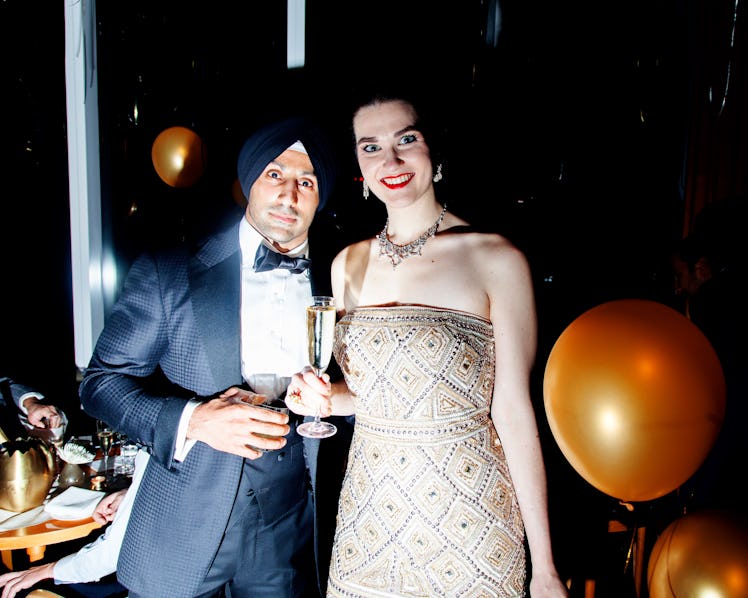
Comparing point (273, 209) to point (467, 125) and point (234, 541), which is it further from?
point (467, 125)

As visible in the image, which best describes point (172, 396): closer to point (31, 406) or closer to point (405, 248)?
point (405, 248)

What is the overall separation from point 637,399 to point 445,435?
54 cm

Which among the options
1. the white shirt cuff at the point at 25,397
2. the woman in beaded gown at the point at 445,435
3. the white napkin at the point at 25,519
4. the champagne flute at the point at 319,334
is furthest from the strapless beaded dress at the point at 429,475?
the white shirt cuff at the point at 25,397

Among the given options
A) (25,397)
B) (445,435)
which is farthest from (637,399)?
(25,397)

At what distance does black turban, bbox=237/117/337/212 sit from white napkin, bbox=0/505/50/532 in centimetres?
159

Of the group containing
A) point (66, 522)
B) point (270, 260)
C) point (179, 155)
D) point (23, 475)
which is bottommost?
point (66, 522)

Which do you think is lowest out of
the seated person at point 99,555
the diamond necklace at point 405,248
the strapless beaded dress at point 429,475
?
the seated person at point 99,555

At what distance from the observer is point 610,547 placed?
2850 millimetres

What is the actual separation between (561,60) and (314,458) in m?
2.85

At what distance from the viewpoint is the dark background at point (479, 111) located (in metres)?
2.96

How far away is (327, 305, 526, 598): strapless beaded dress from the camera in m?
1.37

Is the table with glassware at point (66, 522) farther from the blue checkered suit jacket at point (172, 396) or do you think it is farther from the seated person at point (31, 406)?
the blue checkered suit jacket at point (172, 396)

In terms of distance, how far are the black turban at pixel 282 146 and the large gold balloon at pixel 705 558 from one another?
1.72 metres

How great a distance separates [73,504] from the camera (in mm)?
1996
